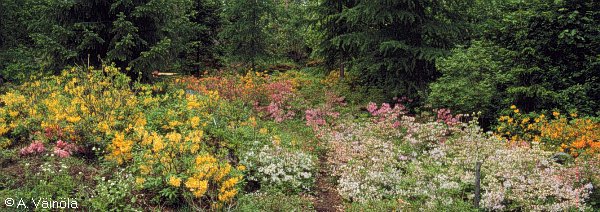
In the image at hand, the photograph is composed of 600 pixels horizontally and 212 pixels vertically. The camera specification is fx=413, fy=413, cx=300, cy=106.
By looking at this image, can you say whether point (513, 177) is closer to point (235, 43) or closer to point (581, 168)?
point (581, 168)

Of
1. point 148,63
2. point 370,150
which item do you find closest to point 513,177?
point 370,150

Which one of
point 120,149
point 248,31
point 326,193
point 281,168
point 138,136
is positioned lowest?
point 326,193

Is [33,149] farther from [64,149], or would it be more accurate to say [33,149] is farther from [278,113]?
Result: [278,113]

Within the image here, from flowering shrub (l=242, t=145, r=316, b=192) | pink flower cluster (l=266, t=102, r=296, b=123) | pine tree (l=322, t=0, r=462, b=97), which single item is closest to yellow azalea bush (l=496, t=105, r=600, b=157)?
pine tree (l=322, t=0, r=462, b=97)

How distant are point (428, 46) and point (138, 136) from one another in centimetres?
774

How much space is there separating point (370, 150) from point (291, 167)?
1613 mm

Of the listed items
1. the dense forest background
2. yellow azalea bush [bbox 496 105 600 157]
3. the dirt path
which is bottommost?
the dirt path

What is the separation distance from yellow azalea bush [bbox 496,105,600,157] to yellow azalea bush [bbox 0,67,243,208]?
539cm

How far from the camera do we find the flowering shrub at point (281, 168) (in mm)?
6000

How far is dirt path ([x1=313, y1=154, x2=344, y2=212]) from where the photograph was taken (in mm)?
5695

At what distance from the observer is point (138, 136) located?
515 centimetres

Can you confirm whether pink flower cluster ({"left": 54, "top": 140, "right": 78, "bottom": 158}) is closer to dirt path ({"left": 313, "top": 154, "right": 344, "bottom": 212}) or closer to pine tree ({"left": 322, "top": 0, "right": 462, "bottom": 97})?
dirt path ({"left": 313, "top": 154, "right": 344, "bottom": 212})

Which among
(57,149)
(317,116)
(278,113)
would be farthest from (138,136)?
(317,116)

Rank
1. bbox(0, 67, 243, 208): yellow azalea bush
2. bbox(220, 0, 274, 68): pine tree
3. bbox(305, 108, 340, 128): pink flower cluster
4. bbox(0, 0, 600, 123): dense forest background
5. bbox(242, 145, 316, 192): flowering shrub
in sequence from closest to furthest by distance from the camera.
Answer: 1. bbox(0, 67, 243, 208): yellow azalea bush
2. bbox(242, 145, 316, 192): flowering shrub
3. bbox(0, 0, 600, 123): dense forest background
4. bbox(305, 108, 340, 128): pink flower cluster
5. bbox(220, 0, 274, 68): pine tree
